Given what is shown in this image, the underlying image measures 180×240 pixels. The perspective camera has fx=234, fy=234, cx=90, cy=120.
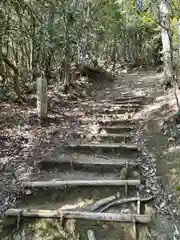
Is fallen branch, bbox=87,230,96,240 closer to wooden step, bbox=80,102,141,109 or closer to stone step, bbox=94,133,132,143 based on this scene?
stone step, bbox=94,133,132,143

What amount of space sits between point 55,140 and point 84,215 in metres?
2.37

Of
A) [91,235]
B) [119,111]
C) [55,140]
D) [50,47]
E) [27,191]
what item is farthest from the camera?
[50,47]

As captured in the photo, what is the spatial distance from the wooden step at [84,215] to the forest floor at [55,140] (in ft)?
1.13

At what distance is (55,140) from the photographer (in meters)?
5.09

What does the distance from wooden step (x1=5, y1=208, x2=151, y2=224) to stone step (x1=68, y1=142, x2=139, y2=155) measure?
1.82 meters

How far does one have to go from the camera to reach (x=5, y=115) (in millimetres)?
5777

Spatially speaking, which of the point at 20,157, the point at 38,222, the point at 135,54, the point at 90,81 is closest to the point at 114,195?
the point at 38,222

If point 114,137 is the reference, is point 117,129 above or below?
above

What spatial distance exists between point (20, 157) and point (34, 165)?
0.36m

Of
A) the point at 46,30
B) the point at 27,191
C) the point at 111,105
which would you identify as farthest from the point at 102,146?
the point at 46,30

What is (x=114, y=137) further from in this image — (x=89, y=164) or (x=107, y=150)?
(x=89, y=164)

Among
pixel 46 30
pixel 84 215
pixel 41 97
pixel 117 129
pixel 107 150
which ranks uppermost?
pixel 46 30

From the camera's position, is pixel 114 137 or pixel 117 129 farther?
pixel 117 129

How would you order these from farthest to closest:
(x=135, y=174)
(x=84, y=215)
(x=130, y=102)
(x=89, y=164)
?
(x=130, y=102) → (x=89, y=164) → (x=135, y=174) → (x=84, y=215)
